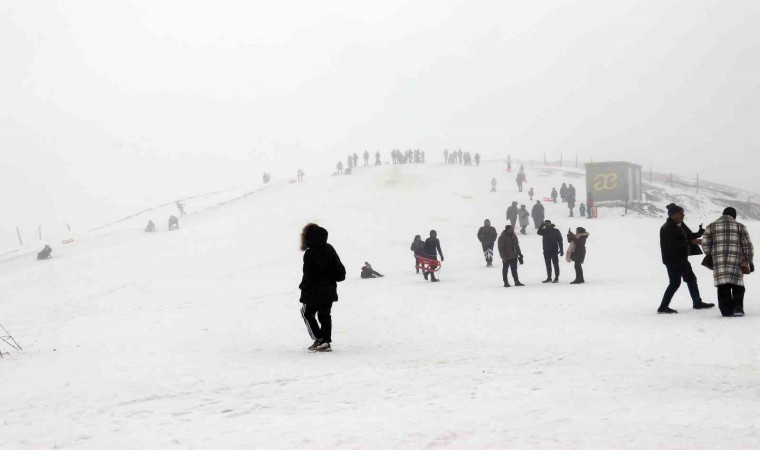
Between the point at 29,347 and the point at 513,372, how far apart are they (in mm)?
8899

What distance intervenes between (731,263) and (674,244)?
101cm

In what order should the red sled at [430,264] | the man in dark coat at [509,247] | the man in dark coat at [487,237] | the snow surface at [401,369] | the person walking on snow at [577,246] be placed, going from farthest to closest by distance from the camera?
the man in dark coat at [487,237]
the red sled at [430,264]
the man in dark coat at [509,247]
the person walking on snow at [577,246]
the snow surface at [401,369]

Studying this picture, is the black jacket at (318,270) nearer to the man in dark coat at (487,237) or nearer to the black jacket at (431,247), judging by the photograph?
the black jacket at (431,247)

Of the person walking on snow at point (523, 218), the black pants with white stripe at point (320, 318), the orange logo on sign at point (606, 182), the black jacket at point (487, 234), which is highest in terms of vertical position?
the orange logo on sign at point (606, 182)

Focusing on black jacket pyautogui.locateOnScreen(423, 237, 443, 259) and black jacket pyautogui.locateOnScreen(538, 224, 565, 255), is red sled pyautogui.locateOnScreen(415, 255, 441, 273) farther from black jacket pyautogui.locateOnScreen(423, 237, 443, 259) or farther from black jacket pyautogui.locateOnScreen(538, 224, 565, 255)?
black jacket pyautogui.locateOnScreen(538, 224, 565, 255)

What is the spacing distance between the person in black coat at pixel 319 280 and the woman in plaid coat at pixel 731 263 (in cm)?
578

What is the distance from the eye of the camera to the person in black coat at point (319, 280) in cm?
803

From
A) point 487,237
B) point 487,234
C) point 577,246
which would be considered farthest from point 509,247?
point 487,237

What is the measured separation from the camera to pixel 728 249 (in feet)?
29.2

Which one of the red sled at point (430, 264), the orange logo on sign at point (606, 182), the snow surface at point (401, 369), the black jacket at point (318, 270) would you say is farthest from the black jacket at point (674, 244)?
the orange logo on sign at point (606, 182)

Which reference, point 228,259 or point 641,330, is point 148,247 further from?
point 641,330

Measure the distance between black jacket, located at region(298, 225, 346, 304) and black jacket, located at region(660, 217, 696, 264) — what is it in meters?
5.59

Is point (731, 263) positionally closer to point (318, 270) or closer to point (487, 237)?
point (318, 270)

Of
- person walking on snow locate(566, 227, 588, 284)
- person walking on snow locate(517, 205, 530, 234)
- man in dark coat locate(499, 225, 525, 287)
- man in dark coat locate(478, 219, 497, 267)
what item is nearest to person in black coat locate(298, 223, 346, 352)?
man in dark coat locate(499, 225, 525, 287)
